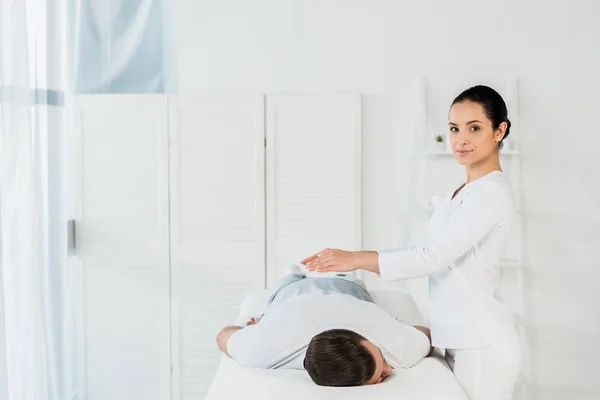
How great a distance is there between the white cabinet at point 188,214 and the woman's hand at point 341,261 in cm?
140

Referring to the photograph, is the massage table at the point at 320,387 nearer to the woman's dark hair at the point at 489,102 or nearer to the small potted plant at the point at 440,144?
the woman's dark hair at the point at 489,102

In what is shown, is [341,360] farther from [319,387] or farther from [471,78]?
[471,78]

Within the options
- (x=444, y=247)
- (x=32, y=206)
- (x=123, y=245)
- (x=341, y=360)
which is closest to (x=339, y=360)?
(x=341, y=360)

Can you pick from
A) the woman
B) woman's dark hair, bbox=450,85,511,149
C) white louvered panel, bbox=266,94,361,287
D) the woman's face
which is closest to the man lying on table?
the woman

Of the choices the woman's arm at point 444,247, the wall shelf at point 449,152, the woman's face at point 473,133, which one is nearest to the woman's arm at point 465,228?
the woman's arm at point 444,247

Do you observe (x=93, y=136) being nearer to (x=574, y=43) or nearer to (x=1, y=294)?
(x=1, y=294)

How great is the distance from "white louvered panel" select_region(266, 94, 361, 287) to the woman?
4.50ft

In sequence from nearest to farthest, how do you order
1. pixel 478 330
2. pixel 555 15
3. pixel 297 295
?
pixel 478 330 → pixel 297 295 → pixel 555 15

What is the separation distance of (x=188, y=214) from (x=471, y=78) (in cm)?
156

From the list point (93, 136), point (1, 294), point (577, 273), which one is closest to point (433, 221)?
point (1, 294)

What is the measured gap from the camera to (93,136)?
11.5 feet

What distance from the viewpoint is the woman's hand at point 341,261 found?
2.04 metres

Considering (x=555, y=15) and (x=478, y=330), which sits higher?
(x=555, y=15)

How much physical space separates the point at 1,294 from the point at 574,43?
9.32 ft
